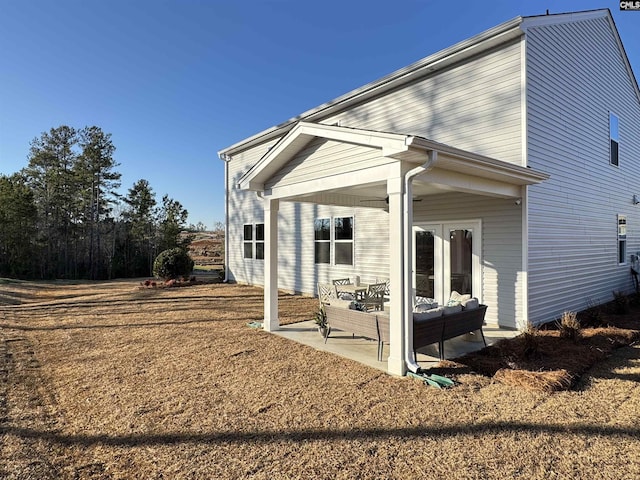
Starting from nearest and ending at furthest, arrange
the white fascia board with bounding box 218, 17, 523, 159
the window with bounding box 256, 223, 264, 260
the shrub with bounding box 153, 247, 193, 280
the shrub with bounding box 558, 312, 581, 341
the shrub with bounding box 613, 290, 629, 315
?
1. the shrub with bounding box 558, 312, 581, 341
2. the white fascia board with bounding box 218, 17, 523, 159
3. the shrub with bounding box 613, 290, 629, 315
4. the window with bounding box 256, 223, 264, 260
5. the shrub with bounding box 153, 247, 193, 280

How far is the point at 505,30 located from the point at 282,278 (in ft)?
33.4

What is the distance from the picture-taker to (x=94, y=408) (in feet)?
12.8

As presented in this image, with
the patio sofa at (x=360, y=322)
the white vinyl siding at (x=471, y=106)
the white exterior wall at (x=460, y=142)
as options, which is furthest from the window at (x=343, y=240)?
the patio sofa at (x=360, y=322)

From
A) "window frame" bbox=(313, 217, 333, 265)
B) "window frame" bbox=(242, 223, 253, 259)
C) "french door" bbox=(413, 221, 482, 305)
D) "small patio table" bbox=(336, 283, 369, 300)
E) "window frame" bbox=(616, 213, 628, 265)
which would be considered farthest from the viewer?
"window frame" bbox=(242, 223, 253, 259)

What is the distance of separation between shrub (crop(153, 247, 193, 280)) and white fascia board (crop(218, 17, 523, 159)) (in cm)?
726

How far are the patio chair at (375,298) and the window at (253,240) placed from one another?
24.0 ft

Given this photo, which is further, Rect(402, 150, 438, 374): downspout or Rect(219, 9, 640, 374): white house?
Rect(219, 9, 640, 374): white house

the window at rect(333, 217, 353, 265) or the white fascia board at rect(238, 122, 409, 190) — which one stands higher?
the white fascia board at rect(238, 122, 409, 190)

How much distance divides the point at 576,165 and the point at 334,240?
22.3ft

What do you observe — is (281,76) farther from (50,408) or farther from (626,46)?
(50,408)

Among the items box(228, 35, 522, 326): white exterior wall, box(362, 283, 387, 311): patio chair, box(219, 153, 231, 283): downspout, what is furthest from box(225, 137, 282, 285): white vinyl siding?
box(362, 283, 387, 311): patio chair

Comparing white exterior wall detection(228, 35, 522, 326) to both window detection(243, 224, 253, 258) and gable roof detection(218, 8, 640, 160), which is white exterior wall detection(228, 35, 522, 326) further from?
window detection(243, 224, 253, 258)

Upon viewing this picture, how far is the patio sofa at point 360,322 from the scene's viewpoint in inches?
207

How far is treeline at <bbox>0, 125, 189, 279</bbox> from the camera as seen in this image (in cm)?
1958
